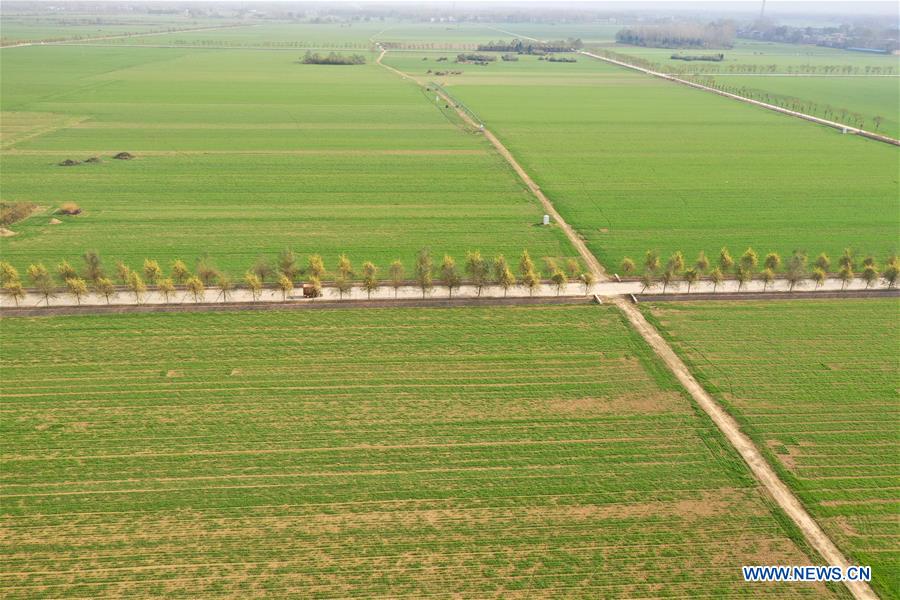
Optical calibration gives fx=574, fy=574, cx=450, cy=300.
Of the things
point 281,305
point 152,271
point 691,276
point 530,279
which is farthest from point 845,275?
point 152,271

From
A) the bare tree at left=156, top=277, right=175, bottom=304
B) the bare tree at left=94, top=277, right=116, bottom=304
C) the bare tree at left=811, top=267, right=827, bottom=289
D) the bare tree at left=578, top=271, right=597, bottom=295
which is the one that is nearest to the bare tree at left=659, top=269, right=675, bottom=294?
the bare tree at left=578, top=271, right=597, bottom=295

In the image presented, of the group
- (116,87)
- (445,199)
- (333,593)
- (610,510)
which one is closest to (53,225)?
(445,199)

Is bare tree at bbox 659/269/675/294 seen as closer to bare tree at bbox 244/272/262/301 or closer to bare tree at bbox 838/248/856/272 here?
bare tree at bbox 838/248/856/272

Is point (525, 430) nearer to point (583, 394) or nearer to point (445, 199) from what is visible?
point (583, 394)

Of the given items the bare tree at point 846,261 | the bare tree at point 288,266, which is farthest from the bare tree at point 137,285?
the bare tree at point 846,261

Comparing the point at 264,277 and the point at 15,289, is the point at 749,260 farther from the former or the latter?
the point at 15,289

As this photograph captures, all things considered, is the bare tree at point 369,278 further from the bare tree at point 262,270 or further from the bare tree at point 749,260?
the bare tree at point 749,260

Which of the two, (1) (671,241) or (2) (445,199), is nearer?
(1) (671,241)
